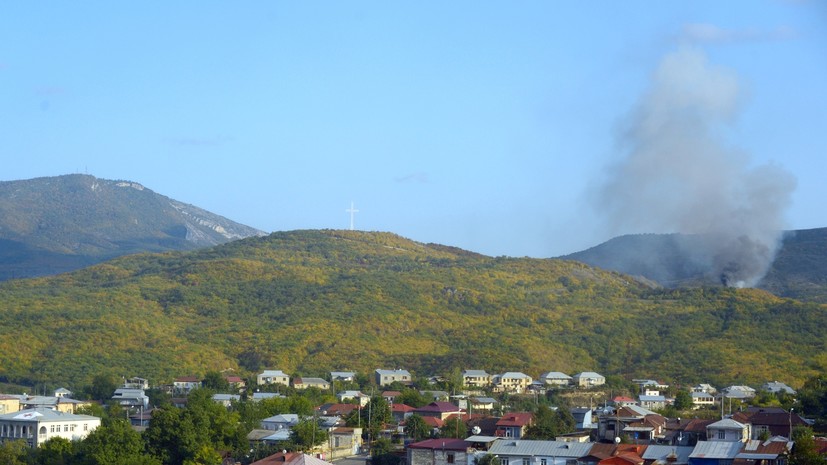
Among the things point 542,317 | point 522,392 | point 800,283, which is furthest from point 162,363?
point 800,283

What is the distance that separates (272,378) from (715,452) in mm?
49177

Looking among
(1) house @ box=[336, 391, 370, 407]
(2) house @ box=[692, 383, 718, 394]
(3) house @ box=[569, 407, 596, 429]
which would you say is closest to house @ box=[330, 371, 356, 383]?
(1) house @ box=[336, 391, 370, 407]

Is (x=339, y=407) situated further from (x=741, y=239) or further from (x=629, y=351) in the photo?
(x=741, y=239)

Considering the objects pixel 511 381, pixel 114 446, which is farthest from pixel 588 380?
pixel 114 446

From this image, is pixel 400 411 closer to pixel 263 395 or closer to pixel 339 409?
pixel 339 409

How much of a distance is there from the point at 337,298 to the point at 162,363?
2772 cm

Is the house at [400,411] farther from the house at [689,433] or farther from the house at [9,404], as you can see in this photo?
the house at [9,404]

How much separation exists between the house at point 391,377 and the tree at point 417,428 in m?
29.9

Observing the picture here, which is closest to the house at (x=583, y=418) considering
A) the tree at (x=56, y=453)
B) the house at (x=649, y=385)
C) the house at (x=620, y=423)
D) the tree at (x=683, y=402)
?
the house at (x=620, y=423)

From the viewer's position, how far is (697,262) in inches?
6304

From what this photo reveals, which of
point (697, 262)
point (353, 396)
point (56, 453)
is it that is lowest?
point (56, 453)

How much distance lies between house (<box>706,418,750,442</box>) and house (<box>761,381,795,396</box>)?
27.3 metres

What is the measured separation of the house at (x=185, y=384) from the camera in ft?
272

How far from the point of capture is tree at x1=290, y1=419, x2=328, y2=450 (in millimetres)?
54688
